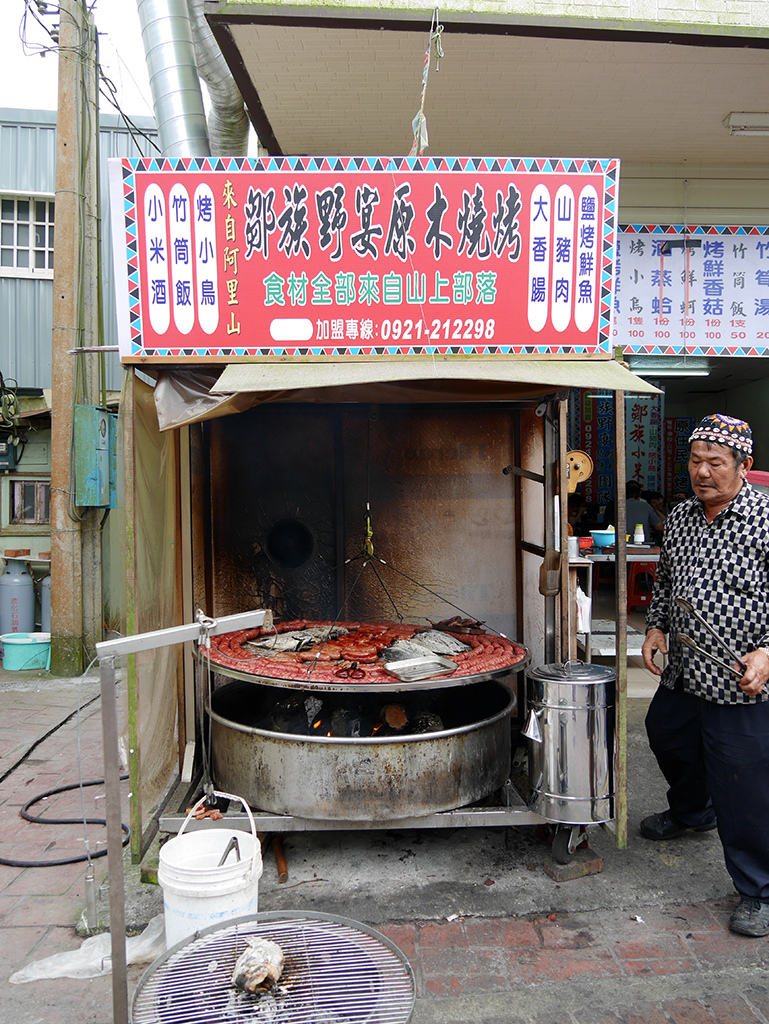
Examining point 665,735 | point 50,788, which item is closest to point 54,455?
point 50,788

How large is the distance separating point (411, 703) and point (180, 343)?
10.4 feet

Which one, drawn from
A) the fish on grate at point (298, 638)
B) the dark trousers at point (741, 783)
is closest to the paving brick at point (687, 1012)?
the dark trousers at point (741, 783)

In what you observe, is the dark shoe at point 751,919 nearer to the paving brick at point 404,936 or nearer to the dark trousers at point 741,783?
the dark trousers at point 741,783

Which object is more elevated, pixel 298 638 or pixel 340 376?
pixel 340 376

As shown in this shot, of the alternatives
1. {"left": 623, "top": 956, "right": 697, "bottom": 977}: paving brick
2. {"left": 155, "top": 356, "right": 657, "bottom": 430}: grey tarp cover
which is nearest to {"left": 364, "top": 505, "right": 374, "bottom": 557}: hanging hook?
{"left": 155, "top": 356, "right": 657, "bottom": 430}: grey tarp cover

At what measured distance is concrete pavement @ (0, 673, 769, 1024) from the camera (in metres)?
3.25

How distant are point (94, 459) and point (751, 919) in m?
8.11

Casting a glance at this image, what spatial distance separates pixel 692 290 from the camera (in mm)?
7508

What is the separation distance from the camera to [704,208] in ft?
25.1

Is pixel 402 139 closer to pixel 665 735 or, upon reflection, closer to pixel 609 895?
pixel 665 735

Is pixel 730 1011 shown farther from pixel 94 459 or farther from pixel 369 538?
pixel 94 459

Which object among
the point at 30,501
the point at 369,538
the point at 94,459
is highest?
the point at 94,459

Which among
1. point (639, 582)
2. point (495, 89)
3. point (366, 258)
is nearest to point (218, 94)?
point (495, 89)

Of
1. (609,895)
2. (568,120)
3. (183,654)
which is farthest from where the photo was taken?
(568,120)
